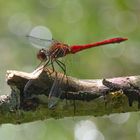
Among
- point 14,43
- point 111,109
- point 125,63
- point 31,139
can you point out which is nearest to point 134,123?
point 125,63

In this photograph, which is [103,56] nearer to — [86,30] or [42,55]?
[86,30]

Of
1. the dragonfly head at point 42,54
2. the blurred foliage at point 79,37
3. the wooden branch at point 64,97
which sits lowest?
the wooden branch at point 64,97

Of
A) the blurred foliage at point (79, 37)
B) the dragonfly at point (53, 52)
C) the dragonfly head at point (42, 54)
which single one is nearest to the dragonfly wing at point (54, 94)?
the dragonfly at point (53, 52)

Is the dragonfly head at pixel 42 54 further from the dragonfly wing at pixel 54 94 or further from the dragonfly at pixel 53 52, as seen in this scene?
the dragonfly wing at pixel 54 94

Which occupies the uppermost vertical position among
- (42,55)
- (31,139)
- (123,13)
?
(123,13)

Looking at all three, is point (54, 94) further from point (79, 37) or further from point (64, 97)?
point (79, 37)

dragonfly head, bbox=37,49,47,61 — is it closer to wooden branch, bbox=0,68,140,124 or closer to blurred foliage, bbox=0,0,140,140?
wooden branch, bbox=0,68,140,124
